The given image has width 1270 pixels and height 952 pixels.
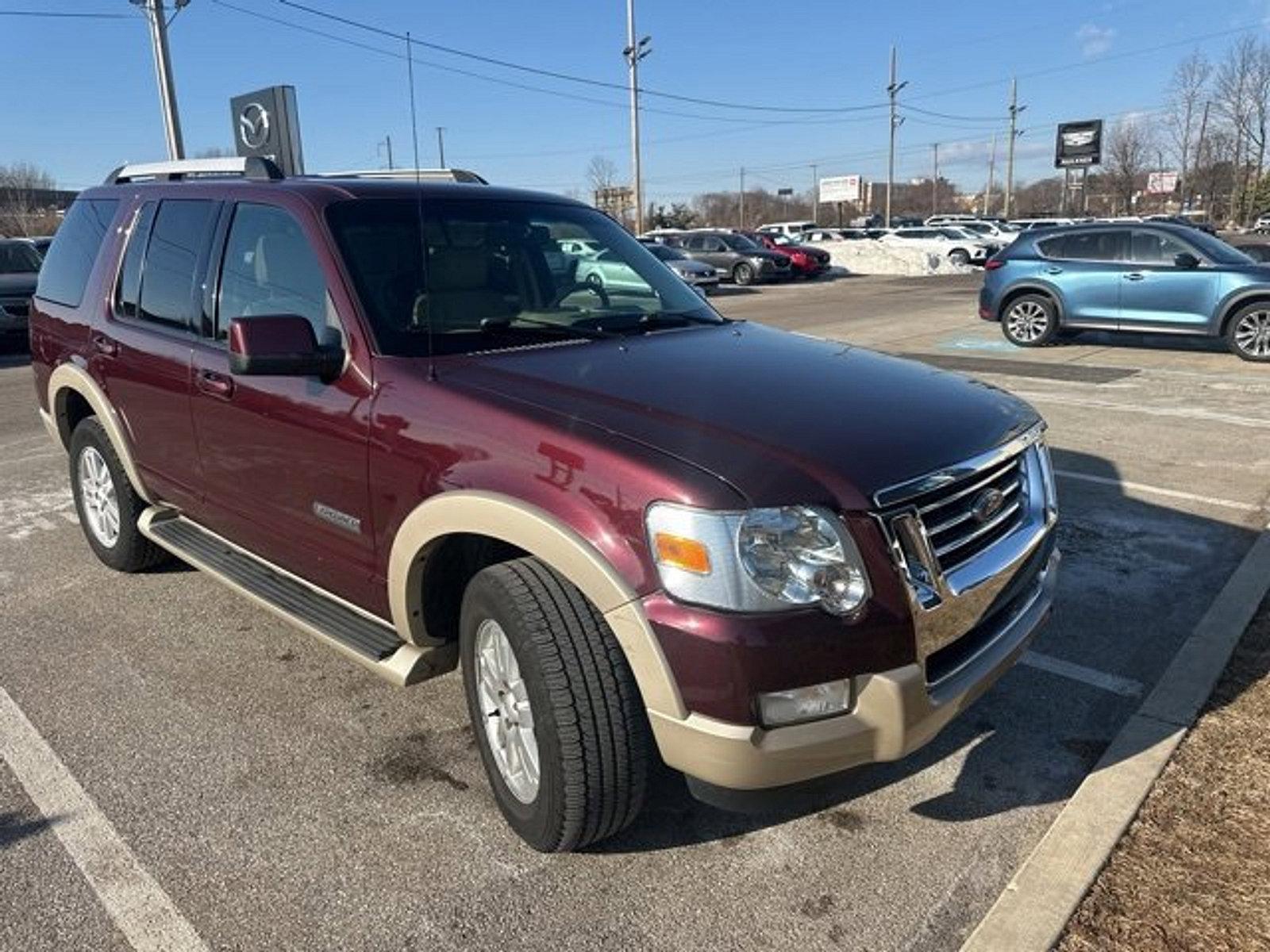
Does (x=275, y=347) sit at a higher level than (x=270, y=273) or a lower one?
lower

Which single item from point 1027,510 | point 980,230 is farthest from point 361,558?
point 980,230

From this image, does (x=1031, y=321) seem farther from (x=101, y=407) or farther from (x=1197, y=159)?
(x=1197, y=159)

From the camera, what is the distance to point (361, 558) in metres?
3.14

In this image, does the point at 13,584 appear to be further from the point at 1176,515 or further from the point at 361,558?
the point at 1176,515

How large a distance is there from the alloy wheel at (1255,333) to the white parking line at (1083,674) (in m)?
9.60

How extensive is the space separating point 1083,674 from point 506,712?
2293 mm

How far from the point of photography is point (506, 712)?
2760mm

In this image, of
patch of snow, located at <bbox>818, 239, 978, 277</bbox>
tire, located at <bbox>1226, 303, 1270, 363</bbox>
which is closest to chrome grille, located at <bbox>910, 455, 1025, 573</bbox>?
tire, located at <bbox>1226, 303, 1270, 363</bbox>

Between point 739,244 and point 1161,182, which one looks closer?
point 739,244

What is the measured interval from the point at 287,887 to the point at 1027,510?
2.36 meters

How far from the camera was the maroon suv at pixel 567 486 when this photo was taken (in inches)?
89.9

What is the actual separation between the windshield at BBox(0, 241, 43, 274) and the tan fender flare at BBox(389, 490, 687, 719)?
15.6 metres

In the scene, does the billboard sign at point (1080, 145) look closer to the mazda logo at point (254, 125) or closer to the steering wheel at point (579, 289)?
the mazda logo at point (254, 125)

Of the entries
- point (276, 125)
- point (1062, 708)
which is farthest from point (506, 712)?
point (276, 125)
